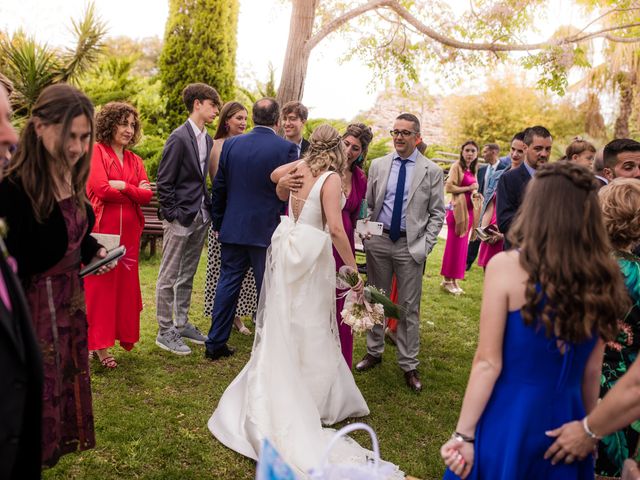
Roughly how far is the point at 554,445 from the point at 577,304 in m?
0.50

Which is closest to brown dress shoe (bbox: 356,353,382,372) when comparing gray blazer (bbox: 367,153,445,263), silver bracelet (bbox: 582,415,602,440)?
gray blazer (bbox: 367,153,445,263)

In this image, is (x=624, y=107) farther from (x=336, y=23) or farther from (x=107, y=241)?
(x=107, y=241)

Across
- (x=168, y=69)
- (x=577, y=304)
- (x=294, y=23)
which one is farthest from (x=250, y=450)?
(x=168, y=69)

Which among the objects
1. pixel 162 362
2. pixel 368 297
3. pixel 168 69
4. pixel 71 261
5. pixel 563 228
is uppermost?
pixel 168 69

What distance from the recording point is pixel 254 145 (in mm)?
4797

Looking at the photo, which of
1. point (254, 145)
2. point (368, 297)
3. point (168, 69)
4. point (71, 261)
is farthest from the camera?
point (168, 69)

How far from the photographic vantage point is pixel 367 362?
205 inches

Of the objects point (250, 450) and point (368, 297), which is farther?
point (368, 297)

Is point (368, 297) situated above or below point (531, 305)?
below

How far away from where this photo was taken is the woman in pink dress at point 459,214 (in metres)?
8.34

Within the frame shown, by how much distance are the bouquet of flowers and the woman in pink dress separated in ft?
14.9

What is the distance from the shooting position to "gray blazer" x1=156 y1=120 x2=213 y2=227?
5.07 metres

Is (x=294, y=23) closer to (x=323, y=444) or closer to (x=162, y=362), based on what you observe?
(x=162, y=362)

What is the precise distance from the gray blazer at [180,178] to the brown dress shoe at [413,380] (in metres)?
2.52
